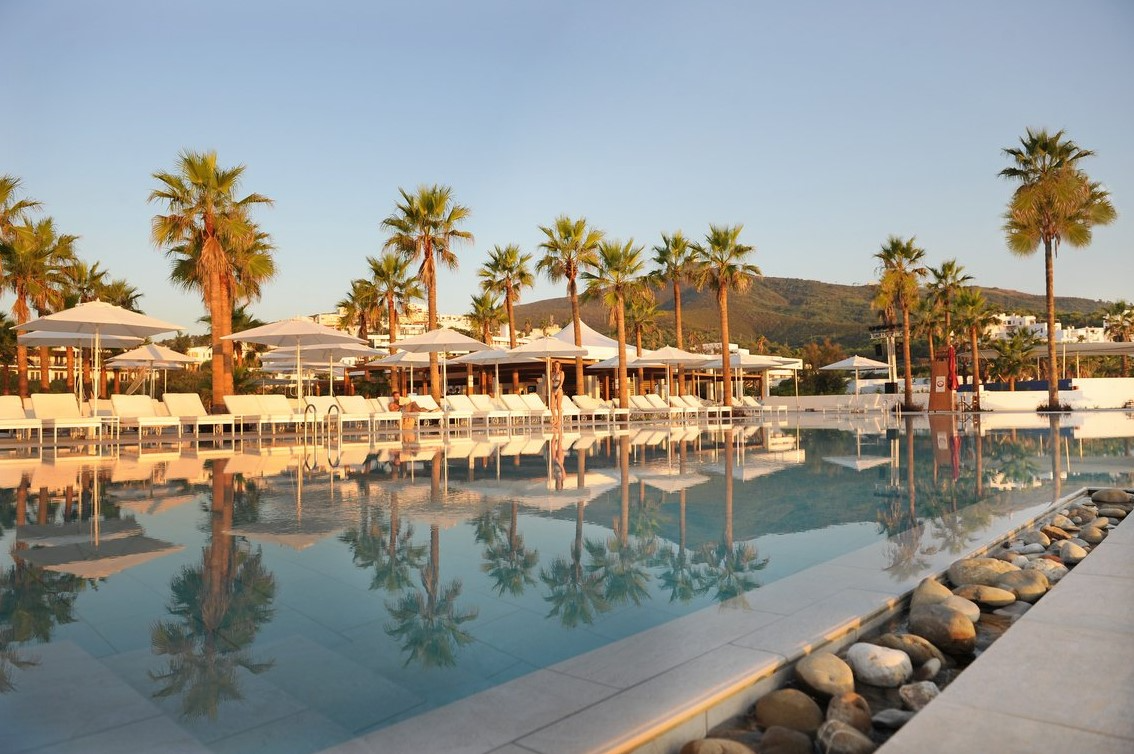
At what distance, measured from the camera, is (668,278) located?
2961 cm

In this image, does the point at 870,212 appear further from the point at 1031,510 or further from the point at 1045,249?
the point at 1031,510

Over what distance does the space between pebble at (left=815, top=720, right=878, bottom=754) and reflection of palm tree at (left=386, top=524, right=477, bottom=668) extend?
1.19 metres

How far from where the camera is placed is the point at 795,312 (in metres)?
109

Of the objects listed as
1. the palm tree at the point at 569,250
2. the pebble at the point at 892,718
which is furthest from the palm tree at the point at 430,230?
the pebble at the point at 892,718

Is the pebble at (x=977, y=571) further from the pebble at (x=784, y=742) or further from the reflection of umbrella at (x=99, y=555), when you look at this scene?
the reflection of umbrella at (x=99, y=555)

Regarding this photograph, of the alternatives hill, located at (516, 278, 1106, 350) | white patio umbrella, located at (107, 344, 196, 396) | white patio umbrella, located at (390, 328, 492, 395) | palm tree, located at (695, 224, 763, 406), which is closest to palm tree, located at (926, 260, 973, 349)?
palm tree, located at (695, 224, 763, 406)

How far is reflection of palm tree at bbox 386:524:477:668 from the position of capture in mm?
2557

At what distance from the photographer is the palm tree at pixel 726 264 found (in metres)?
27.4

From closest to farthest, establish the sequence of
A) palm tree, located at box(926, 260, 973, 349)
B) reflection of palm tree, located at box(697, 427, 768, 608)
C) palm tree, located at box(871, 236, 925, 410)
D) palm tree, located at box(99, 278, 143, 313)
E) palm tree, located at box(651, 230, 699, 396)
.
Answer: reflection of palm tree, located at box(697, 427, 768, 608) < palm tree, located at box(651, 230, 699, 396) < palm tree, located at box(99, 278, 143, 313) < palm tree, located at box(871, 236, 925, 410) < palm tree, located at box(926, 260, 973, 349)

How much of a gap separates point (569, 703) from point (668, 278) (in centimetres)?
2835

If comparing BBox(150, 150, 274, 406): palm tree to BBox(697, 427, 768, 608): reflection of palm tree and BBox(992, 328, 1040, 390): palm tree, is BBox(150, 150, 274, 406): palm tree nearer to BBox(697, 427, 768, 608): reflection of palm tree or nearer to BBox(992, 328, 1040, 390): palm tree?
BBox(697, 427, 768, 608): reflection of palm tree

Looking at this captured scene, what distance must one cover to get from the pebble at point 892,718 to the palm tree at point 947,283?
36.1m

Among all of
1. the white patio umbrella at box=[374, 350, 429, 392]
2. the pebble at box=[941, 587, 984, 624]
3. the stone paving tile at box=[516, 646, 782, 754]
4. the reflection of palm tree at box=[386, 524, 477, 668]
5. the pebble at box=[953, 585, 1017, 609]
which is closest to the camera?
the stone paving tile at box=[516, 646, 782, 754]

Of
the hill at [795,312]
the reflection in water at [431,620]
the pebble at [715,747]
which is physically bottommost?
the reflection in water at [431,620]
